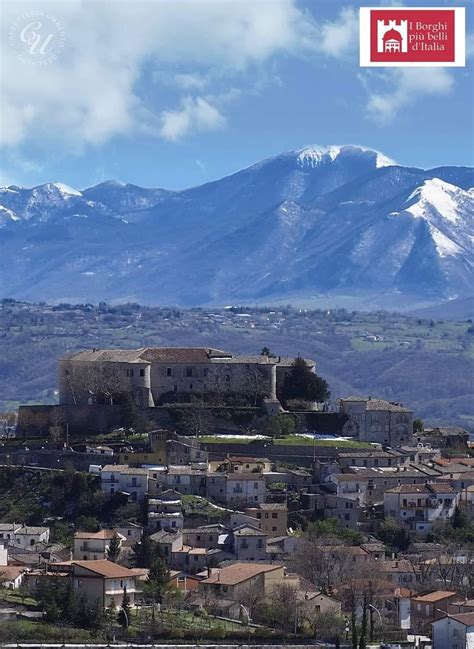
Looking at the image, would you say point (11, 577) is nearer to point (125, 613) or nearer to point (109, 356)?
point (125, 613)

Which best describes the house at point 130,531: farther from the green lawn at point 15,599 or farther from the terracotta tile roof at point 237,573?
the green lawn at point 15,599

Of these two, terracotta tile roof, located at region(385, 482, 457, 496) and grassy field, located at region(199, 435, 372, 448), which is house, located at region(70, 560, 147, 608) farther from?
grassy field, located at region(199, 435, 372, 448)

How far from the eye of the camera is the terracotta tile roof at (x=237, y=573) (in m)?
54.1

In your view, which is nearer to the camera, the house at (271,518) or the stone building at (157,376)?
the house at (271,518)

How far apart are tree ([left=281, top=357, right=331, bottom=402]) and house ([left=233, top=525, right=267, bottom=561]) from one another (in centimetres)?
1542

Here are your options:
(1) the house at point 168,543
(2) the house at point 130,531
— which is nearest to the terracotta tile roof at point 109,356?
(2) the house at point 130,531

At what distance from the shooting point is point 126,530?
203ft

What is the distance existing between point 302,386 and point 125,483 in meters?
12.2

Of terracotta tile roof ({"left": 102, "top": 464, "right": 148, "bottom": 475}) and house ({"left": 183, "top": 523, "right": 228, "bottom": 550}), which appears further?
terracotta tile roof ({"left": 102, "top": 464, "right": 148, "bottom": 475})

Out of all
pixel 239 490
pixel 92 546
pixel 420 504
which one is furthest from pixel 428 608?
pixel 239 490

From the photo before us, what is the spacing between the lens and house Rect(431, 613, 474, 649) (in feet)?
163

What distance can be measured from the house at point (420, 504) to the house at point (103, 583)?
15020 millimetres

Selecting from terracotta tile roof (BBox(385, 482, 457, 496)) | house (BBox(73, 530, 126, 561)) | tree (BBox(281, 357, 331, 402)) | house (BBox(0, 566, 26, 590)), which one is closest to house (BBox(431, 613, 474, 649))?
house (BBox(0, 566, 26, 590))

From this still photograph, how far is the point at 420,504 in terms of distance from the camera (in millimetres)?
65562
